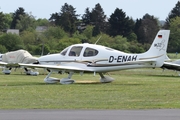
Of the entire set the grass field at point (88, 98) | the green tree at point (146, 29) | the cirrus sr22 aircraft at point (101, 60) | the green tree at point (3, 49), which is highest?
the green tree at point (146, 29)

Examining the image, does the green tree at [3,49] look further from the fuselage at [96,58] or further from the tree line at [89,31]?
the fuselage at [96,58]

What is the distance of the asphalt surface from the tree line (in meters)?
55.7

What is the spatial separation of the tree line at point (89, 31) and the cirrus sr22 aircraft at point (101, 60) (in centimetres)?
4298

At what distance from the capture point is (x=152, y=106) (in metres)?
17.4

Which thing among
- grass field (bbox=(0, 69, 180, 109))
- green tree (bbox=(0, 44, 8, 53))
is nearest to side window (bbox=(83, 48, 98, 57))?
grass field (bbox=(0, 69, 180, 109))

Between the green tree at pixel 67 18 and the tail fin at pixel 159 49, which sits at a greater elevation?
the green tree at pixel 67 18

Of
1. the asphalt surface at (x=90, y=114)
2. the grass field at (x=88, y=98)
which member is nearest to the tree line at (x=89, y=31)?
the grass field at (x=88, y=98)

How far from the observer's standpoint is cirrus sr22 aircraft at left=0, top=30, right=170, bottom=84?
1059 inches

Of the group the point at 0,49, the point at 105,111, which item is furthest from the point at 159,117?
the point at 0,49

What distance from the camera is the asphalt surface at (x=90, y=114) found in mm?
14500

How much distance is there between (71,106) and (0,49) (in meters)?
58.9

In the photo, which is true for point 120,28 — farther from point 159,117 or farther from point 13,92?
point 159,117

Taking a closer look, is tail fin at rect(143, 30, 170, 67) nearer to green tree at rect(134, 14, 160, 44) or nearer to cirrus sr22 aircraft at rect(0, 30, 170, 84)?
cirrus sr22 aircraft at rect(0, 30, 170, 84)

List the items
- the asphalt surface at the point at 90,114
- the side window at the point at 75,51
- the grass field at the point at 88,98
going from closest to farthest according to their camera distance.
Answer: the asphalt surface at the point at 90,114
the grass field at the point at 88,98
the side window at the point at 75,51
